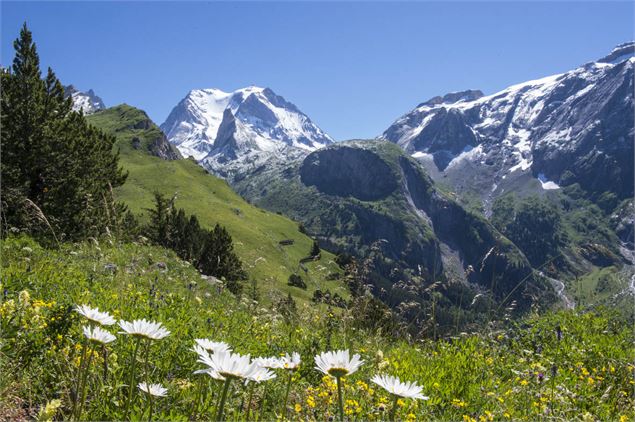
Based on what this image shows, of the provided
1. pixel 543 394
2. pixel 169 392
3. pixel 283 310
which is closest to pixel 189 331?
pixel 169 392

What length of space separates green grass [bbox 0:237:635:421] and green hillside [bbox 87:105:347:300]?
79.2m

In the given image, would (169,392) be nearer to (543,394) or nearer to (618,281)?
(543,394)

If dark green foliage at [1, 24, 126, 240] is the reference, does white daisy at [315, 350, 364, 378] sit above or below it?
below

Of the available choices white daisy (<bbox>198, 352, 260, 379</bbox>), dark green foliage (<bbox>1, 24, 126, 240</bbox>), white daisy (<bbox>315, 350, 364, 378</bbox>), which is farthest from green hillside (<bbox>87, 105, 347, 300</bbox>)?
white daisy (<bbox>198, 352, 260, 379</bbox>)

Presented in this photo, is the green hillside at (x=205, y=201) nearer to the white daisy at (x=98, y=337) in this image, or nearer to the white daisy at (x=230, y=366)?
the white daisy at (x=98, y=337)

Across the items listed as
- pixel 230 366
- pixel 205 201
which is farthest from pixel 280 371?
pixel 205 201

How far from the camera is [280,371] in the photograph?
4.84 meters

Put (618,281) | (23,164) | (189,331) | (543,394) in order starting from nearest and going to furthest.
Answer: (543,394) → (189,331) → (618,281) → (23,164)

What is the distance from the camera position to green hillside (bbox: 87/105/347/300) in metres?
106

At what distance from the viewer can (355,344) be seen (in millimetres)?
6848

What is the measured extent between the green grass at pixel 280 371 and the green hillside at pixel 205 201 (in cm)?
7921

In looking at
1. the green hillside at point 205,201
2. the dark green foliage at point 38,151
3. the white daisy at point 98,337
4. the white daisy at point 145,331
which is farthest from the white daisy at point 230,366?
the green hillside at point 205,201

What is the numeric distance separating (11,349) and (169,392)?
172cm

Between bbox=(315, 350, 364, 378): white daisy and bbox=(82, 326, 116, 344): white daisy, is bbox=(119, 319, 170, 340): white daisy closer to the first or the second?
bbox=(82, 326, 116, 344): white daisy
